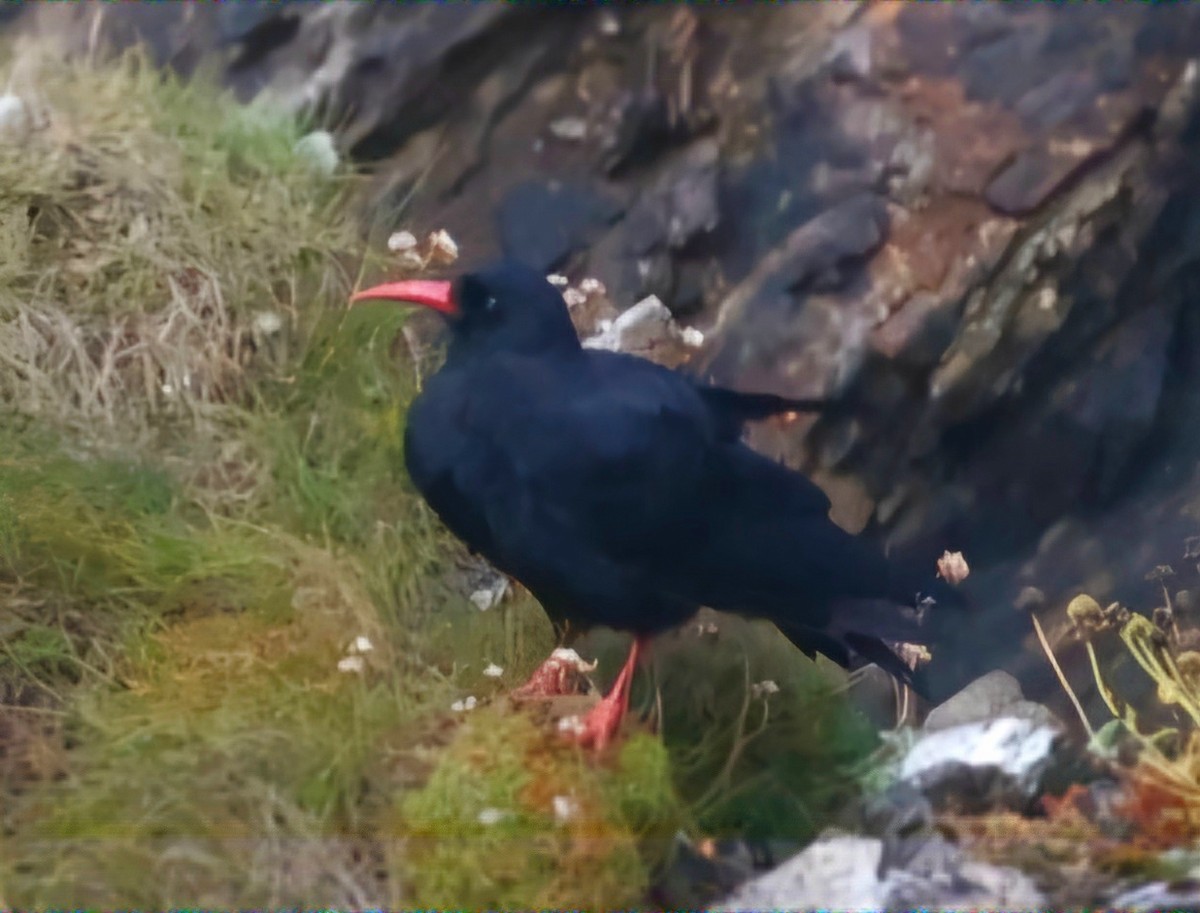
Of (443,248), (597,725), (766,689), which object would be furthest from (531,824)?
(443,248)

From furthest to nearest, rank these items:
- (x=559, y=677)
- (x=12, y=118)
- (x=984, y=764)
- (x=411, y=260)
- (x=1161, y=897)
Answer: (x=12, y=118) → (x=411, y=260) → (x=559, y=677) → (x=984, y=764) → (x=1161, y=897)

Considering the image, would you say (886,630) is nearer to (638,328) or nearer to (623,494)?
(623,494)

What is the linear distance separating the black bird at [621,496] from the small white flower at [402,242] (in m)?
0.20

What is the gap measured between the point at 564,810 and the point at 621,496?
402 mm

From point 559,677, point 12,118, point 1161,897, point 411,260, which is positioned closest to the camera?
point 1161,897

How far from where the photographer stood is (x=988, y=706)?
5.14 ft

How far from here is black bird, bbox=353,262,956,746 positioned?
150cm

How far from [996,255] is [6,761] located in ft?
4.97

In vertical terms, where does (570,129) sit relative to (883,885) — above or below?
above

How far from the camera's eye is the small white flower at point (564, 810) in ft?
4.66

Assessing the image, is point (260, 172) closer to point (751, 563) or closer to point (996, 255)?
point (751, 563)

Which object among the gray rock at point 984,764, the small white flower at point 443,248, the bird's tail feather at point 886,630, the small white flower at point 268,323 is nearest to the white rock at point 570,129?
the small white flower at point 443,248

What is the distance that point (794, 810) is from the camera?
1.47 m

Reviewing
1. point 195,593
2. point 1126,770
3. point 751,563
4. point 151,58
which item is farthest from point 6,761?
point 1126,770
